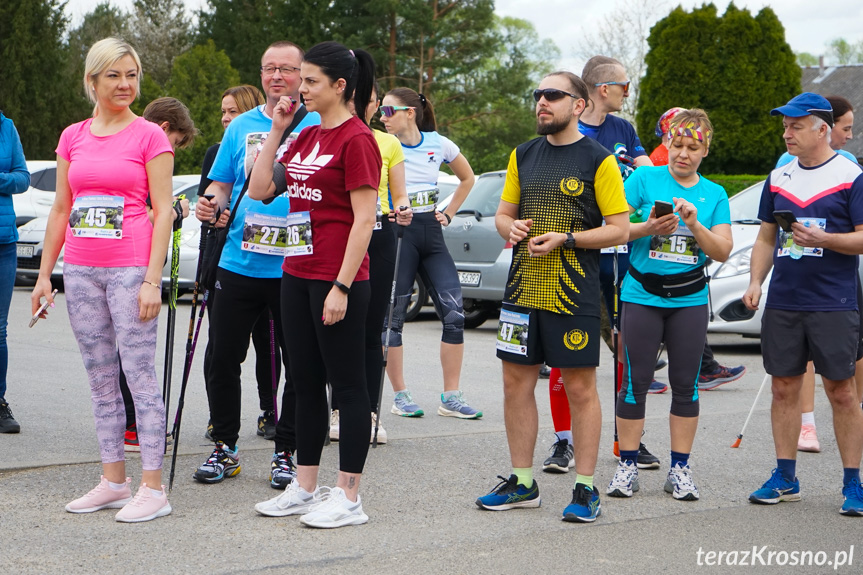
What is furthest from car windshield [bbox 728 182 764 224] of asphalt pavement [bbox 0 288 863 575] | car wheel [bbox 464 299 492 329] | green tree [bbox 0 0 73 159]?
green tree [bbox 0 0 73 159]

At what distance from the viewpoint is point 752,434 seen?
7.09 metres

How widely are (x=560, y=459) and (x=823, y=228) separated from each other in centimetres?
184

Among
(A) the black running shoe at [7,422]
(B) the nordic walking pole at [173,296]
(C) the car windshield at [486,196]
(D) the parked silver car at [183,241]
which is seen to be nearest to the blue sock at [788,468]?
(B) the nordic walking pole at [173,296]

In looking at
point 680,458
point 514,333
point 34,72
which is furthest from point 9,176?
point 34,72

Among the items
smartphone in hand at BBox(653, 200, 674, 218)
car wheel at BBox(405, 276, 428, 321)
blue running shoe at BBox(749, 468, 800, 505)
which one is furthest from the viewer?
car wheel at BBox(405, 276, 428, 321)

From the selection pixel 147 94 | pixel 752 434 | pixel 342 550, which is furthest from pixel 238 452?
pixel 147 94

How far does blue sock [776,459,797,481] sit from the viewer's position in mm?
5379

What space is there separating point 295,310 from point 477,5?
115ft

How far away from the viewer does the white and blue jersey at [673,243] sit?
543 cm

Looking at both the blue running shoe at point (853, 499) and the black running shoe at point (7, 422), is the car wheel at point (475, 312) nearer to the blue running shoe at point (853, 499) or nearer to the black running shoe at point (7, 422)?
the black running shoe at point (7, 422)

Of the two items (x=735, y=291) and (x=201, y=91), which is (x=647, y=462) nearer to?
(x=735, y=291)

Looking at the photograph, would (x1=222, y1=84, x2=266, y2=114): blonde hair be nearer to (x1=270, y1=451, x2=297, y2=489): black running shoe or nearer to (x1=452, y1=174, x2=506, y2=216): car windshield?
(x1=270, y1=451, x2=297, y2=489): black running shoe

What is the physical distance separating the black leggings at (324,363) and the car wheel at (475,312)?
8067 mm

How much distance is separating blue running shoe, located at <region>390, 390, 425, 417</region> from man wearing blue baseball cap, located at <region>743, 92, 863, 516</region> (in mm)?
2710
